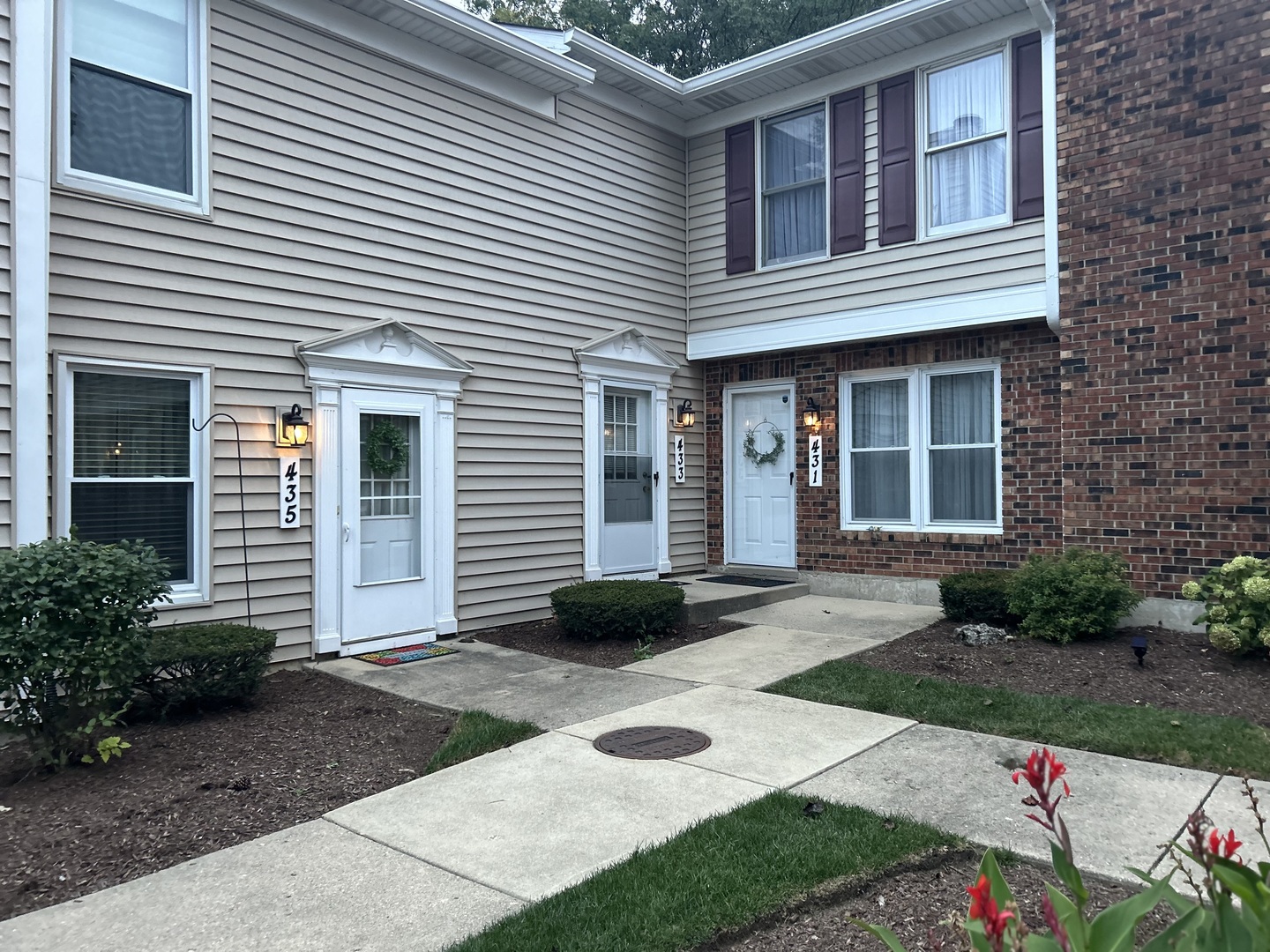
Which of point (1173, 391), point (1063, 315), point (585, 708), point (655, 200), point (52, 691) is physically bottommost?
point (585, 708)

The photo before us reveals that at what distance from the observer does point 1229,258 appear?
709 cm

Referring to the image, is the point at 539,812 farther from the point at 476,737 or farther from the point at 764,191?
the point at 764,191

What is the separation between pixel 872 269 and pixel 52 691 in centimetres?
803

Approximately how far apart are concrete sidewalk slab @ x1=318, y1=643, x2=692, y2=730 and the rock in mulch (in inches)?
97.2

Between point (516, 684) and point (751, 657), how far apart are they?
6.19 ft

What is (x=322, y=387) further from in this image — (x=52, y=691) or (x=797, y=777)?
(x=797, y=777)

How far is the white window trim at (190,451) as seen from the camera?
19.5 ft

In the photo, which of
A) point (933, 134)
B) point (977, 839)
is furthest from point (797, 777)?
point (933, 134)

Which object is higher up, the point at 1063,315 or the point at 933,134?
the point at 933,134

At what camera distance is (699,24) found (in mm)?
18875

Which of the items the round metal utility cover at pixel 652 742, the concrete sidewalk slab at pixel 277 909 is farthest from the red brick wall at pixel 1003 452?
the concrete sidewalk slab at pixel 277 909

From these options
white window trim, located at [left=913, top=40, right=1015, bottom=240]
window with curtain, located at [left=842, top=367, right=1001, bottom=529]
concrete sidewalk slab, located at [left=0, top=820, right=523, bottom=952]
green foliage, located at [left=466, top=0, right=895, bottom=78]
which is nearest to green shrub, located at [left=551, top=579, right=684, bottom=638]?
window with curtain, located at [left=842, top=367, right=1001, bottom=529]

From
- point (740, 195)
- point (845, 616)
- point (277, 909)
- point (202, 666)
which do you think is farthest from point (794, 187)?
point (277, 909)

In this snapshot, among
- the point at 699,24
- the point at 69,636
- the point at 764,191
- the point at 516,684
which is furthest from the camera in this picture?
the point at 699,24
